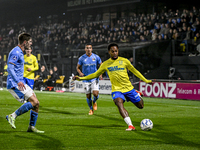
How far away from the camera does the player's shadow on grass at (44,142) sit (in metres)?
6.08

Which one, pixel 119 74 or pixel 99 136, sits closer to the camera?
pixel 99 136

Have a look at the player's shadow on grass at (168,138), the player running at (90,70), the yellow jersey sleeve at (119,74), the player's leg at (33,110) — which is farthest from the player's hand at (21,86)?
the player running at (90,70)

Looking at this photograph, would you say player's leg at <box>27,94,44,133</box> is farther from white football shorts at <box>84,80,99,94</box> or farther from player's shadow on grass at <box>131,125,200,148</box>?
white football shorts at <box>84,80,99,94</box>

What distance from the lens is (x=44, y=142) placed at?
6.51 meters

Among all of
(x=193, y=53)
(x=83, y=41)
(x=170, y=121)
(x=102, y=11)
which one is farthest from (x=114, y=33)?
(x=170, y=121)

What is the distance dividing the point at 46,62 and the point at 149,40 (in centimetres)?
1160

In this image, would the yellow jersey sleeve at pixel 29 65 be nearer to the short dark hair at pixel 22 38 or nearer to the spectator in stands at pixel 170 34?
the short dark hair at pixel 22 38

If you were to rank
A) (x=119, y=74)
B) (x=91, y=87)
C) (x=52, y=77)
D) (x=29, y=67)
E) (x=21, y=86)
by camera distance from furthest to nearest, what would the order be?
1. (x=52, y=77)
2. (x=29, y=67)
3. (x=91, y=87)
4. (x=119, y=74)
5. (x=21, y=86)

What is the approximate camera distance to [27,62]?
13859 mm

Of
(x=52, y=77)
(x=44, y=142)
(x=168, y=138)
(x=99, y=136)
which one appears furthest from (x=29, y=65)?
(x=52, y=77)

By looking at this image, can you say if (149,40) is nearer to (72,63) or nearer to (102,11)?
(72,63)

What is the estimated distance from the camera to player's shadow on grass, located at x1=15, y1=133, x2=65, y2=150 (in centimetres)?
608

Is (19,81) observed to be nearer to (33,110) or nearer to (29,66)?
(33,110)

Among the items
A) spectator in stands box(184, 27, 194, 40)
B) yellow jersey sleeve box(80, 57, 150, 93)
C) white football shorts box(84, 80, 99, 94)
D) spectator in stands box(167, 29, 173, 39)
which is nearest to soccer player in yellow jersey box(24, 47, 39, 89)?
white football shorts box(84, 80, 99, 94)
